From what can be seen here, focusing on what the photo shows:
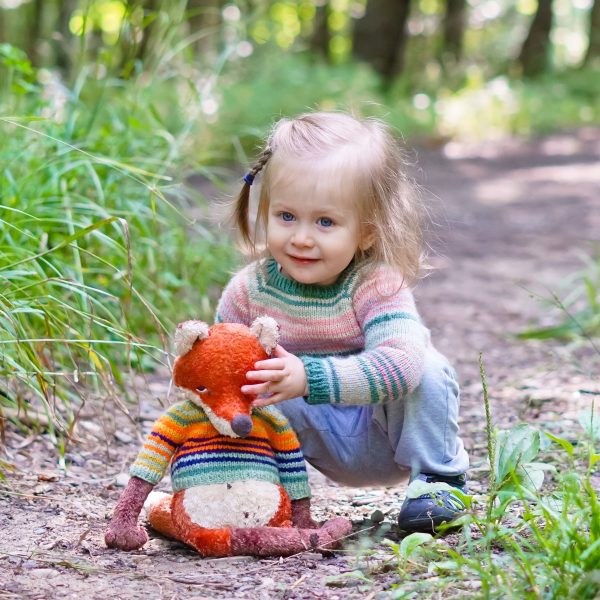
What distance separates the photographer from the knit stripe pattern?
6.65 feet

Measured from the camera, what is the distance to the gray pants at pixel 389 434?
2174 millimetres

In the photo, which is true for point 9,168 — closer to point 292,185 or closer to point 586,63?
point 292,185

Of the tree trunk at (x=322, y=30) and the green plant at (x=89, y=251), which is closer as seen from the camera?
the green plant at (x=89, y=251)

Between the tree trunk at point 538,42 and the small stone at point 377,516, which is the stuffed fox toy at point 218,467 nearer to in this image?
the small stone at point 377,516

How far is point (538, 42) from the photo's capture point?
18.7 m

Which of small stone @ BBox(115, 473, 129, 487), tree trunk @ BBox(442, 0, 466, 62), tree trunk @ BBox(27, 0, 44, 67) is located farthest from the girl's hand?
tree trunk @ BBox(442, 0, 466, 62)

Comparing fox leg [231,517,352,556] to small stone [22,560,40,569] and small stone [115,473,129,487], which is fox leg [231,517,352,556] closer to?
small stone [22,560,40,569]

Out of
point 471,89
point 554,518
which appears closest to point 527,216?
point 554,518

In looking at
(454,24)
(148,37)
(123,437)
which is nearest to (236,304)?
(123,437)

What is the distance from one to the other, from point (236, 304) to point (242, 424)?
17.8 inches

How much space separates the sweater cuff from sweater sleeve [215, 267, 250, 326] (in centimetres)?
36

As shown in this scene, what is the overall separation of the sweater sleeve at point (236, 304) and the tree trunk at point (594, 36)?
16.9m

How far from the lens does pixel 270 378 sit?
1.94 metres

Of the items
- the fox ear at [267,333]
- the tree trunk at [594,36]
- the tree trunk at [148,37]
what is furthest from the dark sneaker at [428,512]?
the tree trunk at [594,36]
